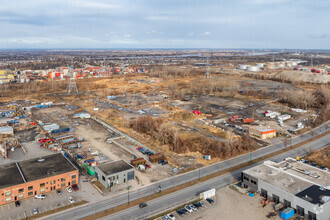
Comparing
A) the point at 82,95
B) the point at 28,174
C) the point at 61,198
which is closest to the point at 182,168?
the point at 61,198

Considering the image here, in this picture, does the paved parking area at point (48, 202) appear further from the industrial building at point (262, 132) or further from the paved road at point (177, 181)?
the industrial building at point (262, 132)

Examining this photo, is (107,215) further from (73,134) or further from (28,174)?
(73,134)

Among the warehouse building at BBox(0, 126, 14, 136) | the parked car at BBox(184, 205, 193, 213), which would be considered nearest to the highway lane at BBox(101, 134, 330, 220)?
the parked car at BBox(184, 205, 193, 213)

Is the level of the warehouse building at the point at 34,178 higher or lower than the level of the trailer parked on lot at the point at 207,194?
higher

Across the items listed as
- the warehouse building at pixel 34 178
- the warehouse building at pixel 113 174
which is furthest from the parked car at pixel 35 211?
the warehouse building at pixel 113 174

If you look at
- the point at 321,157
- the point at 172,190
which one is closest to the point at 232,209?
the point at 172,190

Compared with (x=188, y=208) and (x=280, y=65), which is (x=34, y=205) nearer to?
(x=188, y=208)
